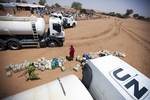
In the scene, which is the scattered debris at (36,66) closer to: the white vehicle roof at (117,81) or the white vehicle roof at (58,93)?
the white vehicle roof at (58,93)

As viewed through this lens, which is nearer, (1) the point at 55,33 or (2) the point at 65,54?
(2) the point at 65,54

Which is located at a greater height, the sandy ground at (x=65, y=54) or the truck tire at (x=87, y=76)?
the truck tire at (x=87, y=76)

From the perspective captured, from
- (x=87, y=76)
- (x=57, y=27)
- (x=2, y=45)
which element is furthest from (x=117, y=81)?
(x=2, y=45)

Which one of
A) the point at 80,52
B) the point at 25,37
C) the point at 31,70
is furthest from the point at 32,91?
the point at 25,37

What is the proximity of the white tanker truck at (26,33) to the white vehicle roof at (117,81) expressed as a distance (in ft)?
23.8

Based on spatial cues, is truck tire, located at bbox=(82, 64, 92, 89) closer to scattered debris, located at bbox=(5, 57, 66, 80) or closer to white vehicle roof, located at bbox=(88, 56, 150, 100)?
white vehicle roof, located at bbox=(88, 56, 150, 100)

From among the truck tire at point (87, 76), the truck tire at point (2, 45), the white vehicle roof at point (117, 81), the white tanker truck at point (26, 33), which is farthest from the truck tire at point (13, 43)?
the white vehicle roof at point (117, 81)

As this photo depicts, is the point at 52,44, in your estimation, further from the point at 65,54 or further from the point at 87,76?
the point at 87,76

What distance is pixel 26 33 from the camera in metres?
11.3

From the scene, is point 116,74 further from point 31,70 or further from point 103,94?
point 31,70

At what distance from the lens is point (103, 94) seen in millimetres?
4406

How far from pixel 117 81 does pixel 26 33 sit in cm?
884

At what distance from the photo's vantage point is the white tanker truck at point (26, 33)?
1082cm

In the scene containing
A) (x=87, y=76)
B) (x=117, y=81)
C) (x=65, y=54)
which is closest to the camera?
(x=117, y=81)
